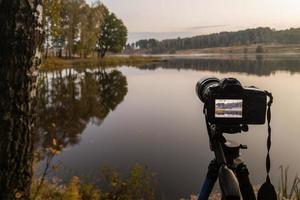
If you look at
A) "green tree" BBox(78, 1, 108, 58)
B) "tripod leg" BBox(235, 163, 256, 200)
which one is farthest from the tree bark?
"green tree" BBox(78, 1, 108, 58)

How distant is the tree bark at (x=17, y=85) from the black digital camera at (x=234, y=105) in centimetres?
120

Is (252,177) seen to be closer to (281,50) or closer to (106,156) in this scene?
(106,156)

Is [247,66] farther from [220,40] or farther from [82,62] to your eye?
[220,40]

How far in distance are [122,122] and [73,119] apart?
1723 mm

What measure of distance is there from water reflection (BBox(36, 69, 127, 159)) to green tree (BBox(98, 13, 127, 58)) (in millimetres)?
34826

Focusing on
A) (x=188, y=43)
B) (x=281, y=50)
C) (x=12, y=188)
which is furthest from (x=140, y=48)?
(x=12, y=188)

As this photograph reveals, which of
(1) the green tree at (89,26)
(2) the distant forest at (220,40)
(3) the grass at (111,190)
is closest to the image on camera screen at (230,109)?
(3) the grass at (111,190)

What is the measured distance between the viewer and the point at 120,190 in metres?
4.76

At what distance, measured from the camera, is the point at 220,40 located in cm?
13900

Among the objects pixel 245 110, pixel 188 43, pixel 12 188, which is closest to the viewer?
pixel 245 110

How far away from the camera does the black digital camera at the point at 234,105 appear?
142cm

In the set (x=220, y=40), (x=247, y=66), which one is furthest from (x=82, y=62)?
(x=220, y=40)

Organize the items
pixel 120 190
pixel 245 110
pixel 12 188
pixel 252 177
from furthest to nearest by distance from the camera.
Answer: pixel 252 177 < pixel 120 190 < pixel 12 188 < pixel 245 110

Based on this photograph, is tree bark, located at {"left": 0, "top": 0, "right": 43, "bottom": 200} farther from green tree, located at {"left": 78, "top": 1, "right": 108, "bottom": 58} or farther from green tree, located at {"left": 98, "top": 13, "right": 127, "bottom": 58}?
green tree, located at {"left": 98, "top": 13, "right": 127, "bottom": 58}
